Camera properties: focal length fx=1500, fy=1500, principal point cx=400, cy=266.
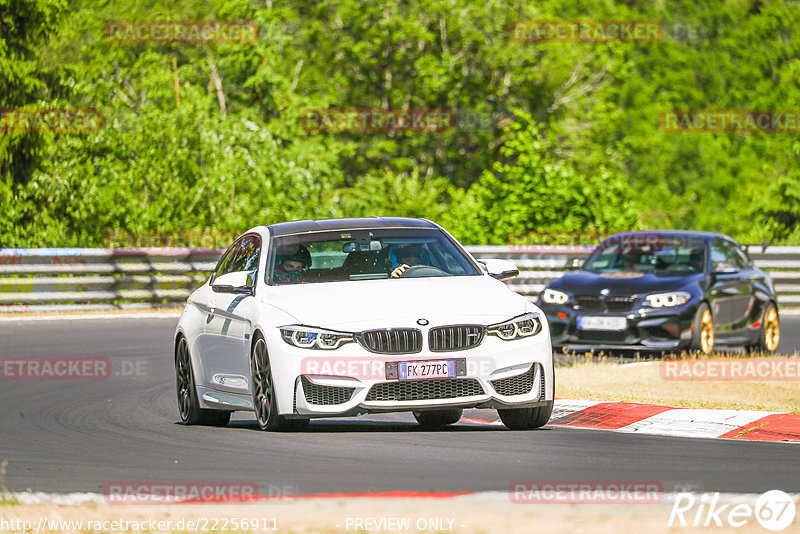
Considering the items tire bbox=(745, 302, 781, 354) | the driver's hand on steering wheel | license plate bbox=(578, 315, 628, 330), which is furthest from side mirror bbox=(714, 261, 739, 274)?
the driver's hand on steering wheel

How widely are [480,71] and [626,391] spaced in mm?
38027

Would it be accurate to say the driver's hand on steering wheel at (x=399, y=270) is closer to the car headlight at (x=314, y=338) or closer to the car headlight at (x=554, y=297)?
the car headlight at (x=314, y=338)

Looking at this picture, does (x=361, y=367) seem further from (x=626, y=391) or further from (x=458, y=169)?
(x=458, y=169)

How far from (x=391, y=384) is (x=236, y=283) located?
164 cm

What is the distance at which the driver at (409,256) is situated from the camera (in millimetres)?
10680

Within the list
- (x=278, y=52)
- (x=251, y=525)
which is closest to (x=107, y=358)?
(x=251, y=525)

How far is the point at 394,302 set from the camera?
382 inches

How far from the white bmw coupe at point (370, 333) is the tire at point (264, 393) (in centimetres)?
1

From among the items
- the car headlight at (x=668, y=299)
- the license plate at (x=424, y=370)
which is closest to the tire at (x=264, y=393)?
the license plate at (x=424, y=370)

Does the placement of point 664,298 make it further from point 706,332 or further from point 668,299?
point 706,332

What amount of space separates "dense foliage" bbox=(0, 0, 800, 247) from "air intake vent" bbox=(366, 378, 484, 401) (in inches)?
703

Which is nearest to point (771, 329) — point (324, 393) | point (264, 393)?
point (264, 393)

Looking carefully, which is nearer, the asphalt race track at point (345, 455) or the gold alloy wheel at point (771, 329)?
the asphalt race track at point (345, 455)

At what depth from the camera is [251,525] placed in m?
6.36
